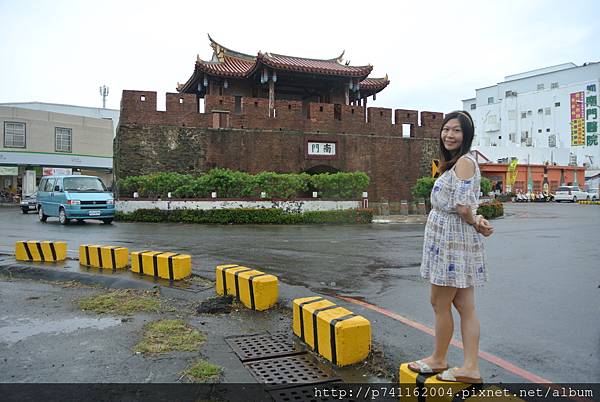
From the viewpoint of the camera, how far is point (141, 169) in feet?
69.2

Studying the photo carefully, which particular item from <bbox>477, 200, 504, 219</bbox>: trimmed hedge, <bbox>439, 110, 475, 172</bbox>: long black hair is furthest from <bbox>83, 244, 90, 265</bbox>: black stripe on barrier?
<bbox>477, 200, 504, 219</bbox>: trimmed hedge

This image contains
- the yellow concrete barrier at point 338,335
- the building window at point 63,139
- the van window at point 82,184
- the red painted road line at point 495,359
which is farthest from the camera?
the building window at point 63,139

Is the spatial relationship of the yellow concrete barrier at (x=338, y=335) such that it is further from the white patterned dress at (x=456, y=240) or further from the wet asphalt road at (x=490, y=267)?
the white patterned dress at (x=456, y=240)

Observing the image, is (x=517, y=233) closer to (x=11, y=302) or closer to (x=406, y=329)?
(x=406, y=329)

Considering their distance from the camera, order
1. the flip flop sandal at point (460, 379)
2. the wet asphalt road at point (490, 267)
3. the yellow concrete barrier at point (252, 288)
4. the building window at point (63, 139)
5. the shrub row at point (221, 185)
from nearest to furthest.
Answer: the flip flop sandal at point (460, 379), the wet asphalt road at point (490, 267), the yellow concrete barrier at point (252, 288), the shrub row at point (221, 185), the building window at point (63, 139)

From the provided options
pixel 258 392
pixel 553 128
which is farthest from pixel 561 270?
pixel 553 128

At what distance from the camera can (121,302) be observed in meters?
5.66

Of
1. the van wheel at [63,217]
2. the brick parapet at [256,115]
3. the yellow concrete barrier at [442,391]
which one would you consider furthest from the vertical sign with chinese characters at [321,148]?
the yellow concrete barrier at [442,391]

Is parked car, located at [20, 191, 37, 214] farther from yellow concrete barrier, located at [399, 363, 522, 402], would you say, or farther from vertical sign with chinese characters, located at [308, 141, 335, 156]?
yellow concrete barrier, located at [399, 363, 522, 402]

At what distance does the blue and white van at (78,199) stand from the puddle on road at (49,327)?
12.0 m

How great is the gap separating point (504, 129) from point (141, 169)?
51.0 metres

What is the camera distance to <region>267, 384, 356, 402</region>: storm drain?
3.21m

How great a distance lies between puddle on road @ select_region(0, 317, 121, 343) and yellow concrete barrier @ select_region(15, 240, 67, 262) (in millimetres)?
3569

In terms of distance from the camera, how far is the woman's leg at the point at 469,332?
301 centimetres
